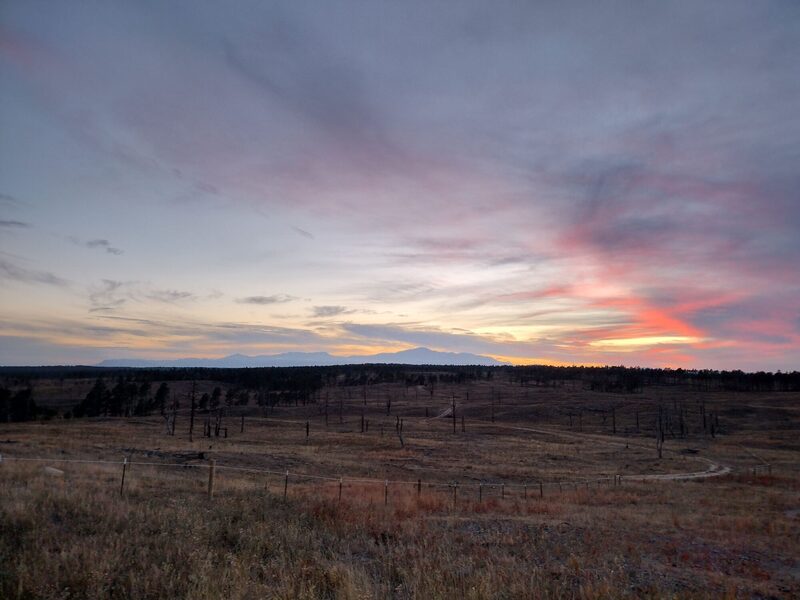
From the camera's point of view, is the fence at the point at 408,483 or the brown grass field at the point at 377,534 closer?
the brown grass field at the point at 377,534

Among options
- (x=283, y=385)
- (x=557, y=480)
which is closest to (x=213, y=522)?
(x=557, y=480)

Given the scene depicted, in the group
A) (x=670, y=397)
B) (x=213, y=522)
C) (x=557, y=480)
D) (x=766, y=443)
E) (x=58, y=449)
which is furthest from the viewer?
(x=670, y=397)

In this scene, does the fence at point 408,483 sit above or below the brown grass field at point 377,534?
Answer: below

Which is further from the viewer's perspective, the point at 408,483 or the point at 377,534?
the point at 408,483

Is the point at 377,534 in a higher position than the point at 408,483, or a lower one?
higher

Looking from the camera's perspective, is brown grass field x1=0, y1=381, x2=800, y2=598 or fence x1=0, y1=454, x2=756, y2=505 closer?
brown grass field x1=0, y1=381, x2=800, y2=598

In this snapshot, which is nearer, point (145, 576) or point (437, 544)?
point (145, 576)

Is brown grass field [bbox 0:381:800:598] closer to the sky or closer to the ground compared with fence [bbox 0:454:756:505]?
closer to the sky

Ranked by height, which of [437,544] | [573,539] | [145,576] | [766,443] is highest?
[145,576]

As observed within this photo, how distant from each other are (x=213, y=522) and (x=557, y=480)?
3613cm

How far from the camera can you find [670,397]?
14762cm

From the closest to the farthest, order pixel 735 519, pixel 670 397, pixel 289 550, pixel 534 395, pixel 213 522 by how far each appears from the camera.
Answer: pixel 289 550 < pixel 213 522 < pixel 735 519 < pixel 670 397 < pixel 534 395

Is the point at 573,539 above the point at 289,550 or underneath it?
underneath

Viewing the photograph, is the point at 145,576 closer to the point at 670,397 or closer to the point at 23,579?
the point at 23,579
